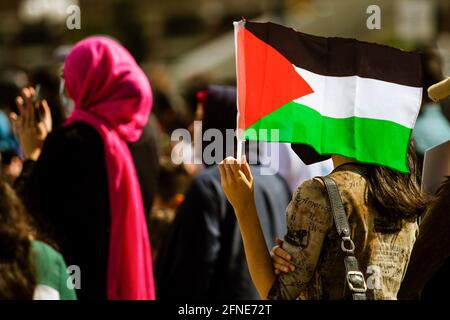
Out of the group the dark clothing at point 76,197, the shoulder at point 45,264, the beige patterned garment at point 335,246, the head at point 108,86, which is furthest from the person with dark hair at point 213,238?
the beige patterned garment at point 335,246

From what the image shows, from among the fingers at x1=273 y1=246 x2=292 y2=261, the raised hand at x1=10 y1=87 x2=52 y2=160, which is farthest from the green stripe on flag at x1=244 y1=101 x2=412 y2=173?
the raised hand at x1=10 y1=87 x2=52 y2=160

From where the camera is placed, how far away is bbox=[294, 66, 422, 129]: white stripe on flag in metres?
3.52

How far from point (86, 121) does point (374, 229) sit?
193cm

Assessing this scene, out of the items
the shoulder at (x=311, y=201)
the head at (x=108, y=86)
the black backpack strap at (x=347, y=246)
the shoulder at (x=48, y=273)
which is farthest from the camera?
the head at (x=108, y=86)

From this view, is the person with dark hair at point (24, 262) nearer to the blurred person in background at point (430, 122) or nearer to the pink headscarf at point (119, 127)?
the pink headscarf at point (119, 127)

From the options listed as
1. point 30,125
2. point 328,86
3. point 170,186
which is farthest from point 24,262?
point 170,186

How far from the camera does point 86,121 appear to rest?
16.1 ft

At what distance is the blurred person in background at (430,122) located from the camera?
19.0 ft

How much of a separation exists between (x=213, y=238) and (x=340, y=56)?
71.8 inches

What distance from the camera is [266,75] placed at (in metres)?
3.52

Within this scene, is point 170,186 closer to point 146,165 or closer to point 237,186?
point 146,165

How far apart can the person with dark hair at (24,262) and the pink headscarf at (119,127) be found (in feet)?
2.20

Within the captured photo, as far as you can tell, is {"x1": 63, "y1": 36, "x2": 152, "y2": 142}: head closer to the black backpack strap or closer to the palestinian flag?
the palestinian flag

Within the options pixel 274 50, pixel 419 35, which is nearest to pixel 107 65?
pixel 274 50
